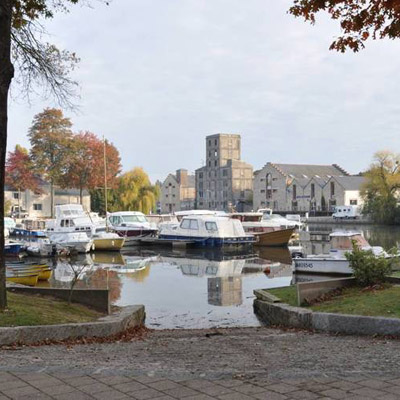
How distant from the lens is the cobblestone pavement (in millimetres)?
4941

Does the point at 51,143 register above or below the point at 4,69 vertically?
above

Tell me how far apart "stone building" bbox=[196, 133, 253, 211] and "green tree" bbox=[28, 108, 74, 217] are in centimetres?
7480

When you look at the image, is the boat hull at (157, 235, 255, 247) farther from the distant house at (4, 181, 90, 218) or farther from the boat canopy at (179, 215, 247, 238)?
the distant house at (4, 181, 90, 218)

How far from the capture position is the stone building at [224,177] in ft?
482

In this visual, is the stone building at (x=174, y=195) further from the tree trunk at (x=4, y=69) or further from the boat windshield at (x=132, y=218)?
the tree trunk at (x=4, y=69)

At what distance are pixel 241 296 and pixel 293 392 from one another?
14705mm

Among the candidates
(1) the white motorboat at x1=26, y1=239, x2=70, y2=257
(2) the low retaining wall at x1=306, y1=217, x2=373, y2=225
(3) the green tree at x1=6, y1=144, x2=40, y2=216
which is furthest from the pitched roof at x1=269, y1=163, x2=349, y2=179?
(1) the white motorboat at x1=26, y1=239, x2=70, y2=257

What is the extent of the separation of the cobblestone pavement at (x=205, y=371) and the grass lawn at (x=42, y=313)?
1.09 meters

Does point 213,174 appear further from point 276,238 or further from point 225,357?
point 225,357

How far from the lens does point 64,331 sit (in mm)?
8430

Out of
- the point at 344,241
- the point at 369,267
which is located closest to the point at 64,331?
the point at 369,267

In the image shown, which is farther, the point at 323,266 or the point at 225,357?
the point at 323,266

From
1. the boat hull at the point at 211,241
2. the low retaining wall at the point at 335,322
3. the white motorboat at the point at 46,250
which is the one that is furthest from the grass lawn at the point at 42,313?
the boat hull at the point at 211,241

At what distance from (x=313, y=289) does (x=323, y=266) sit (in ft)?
32.2
